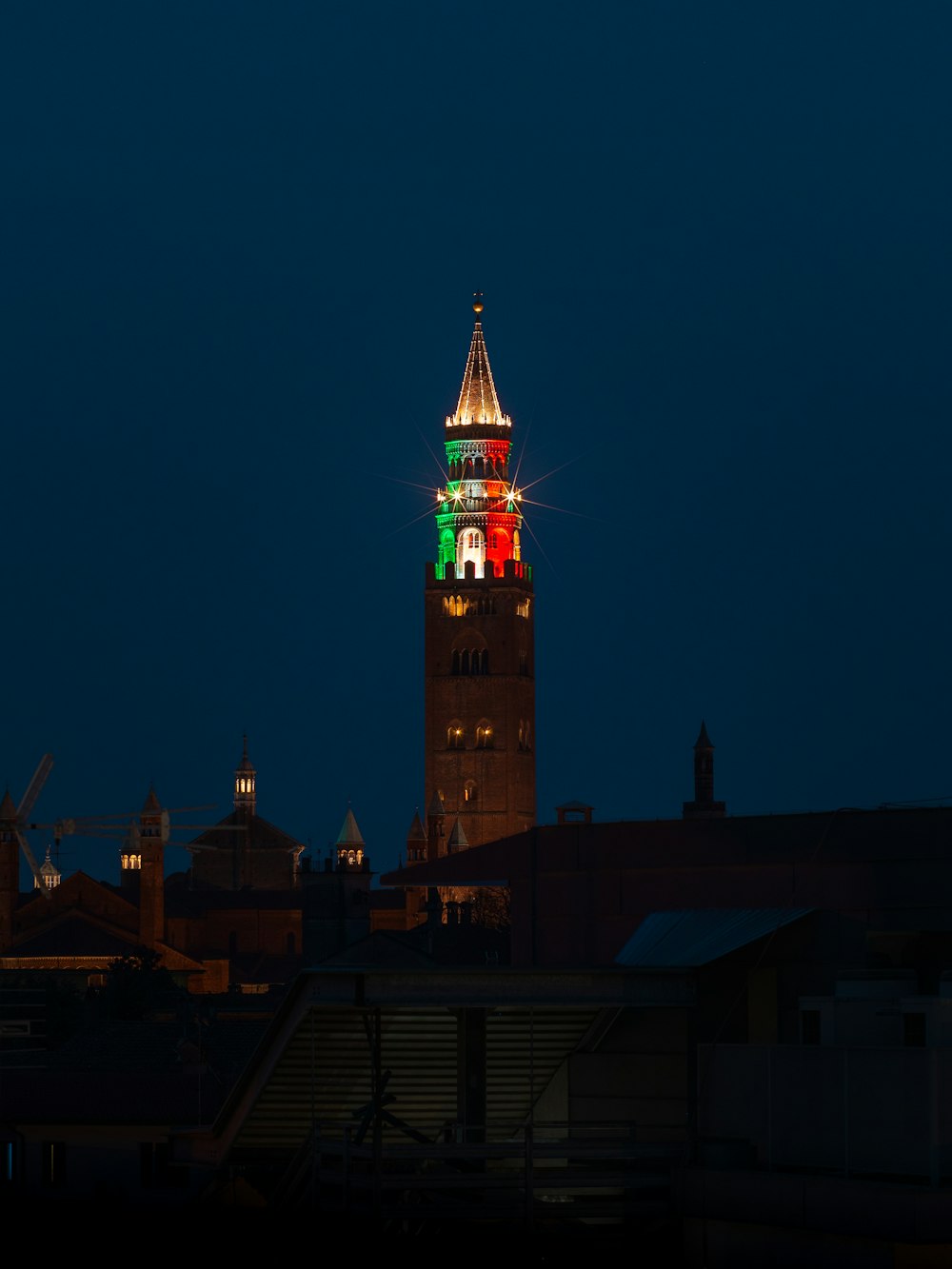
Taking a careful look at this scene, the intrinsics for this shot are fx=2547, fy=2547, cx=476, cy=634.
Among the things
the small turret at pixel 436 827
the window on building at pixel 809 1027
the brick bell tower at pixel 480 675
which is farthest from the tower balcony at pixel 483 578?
the window on building at pixel 809 1027

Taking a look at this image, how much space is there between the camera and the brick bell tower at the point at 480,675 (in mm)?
189625

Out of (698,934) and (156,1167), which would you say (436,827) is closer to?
(156,1167)

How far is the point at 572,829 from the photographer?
2194 inches

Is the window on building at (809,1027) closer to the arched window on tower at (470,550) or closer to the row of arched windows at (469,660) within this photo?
the row of arched windows at (469,660)

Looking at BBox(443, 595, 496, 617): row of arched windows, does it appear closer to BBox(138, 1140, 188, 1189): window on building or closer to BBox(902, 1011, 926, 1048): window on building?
BBox(138, 1140, 188, 1189): window on building

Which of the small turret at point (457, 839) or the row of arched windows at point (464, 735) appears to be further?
the row of arched windows at point (464, 735)

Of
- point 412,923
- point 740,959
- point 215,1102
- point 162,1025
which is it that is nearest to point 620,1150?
point 740,959

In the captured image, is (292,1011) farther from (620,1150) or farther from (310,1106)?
(620,1150)

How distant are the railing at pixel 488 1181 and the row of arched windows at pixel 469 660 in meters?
159

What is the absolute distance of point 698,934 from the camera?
38906 millimetres

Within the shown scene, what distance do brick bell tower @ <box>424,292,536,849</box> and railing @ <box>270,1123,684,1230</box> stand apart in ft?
499

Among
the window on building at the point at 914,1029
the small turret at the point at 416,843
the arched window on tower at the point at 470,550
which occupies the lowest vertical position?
the window on building at the point at 914,1029

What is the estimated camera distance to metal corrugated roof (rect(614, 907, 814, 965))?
119ft

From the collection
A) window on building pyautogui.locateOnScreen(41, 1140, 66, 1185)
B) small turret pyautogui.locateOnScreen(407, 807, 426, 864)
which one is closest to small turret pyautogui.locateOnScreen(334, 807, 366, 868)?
small turret pyautogui.locateOnScreen(407, 807, 426, 864)
